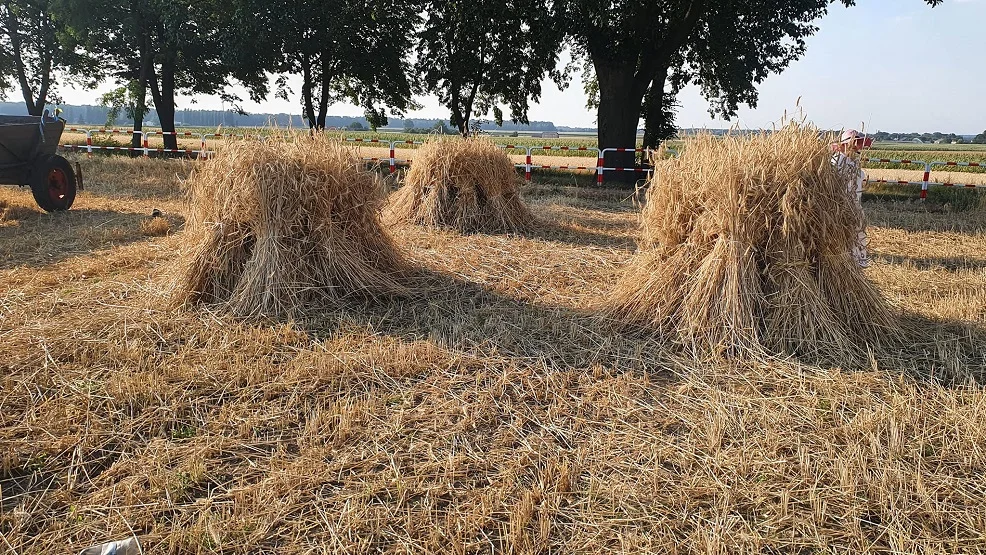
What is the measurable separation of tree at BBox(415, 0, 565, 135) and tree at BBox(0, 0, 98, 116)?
12.4 m

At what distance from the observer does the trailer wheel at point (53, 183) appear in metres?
8.33

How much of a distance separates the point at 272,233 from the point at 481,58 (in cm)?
Answer: 1572

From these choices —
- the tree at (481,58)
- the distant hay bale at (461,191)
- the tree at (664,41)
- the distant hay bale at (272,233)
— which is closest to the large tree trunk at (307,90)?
the tree at (481,58)

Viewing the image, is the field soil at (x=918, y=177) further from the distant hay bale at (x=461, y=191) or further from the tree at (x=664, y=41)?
the distant hay bale at (x=461, y=191)

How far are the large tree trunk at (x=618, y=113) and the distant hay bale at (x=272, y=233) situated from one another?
10554 mm

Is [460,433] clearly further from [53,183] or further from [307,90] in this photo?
[307,90]

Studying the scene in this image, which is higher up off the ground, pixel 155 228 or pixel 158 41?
pixel 158 41

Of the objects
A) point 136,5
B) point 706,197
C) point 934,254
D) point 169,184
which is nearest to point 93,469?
point 706,197

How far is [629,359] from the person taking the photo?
12.7 ft

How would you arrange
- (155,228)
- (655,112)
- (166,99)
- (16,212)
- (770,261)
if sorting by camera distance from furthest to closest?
1. (166,99)
2. (655,112)
3. (16,212)
4. (155,228)
5. (770,261)

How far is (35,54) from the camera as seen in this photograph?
23.7 m

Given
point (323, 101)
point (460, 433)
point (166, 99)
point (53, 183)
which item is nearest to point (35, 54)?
point (166, 99)

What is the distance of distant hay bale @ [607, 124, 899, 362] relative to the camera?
398 cm

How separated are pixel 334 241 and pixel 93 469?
8.47ft
